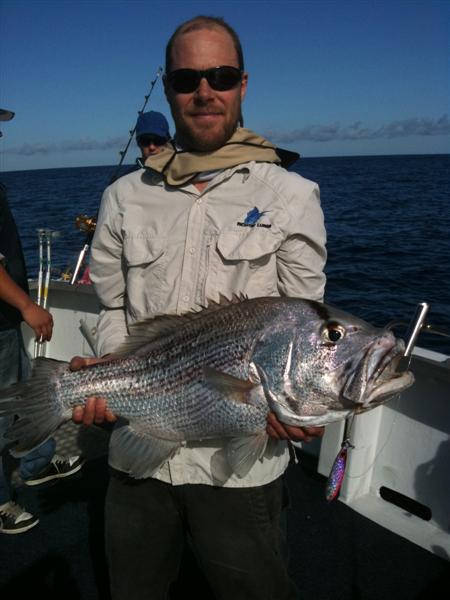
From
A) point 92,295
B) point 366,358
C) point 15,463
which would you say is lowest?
point 15,463

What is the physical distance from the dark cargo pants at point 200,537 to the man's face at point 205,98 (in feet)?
5.27

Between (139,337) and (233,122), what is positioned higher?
(233,122)

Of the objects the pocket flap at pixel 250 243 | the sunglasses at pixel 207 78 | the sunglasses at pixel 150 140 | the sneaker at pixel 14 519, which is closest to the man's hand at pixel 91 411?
the pocket flap at pixel 250 243

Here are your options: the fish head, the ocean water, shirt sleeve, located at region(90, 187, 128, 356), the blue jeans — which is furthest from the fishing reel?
the fish head

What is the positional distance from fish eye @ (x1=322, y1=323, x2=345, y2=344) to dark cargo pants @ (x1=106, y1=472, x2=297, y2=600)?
767 mm

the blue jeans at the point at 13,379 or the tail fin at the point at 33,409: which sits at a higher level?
the tail fin at the point at 33,409

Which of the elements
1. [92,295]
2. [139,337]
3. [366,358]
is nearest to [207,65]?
[139,337]

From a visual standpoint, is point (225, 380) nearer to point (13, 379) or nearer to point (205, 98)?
point (205, 98)

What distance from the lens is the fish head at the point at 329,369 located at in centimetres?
184

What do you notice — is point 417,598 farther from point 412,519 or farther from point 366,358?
point 366,358

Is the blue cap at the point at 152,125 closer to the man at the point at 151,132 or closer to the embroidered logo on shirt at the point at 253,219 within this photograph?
the man at the point at 151,132

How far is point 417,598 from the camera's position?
308 cm

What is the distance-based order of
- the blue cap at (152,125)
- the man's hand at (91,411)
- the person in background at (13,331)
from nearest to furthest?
the man's hand at (91,411)
the person in background at (13,331)
the blue cap at (152,125)

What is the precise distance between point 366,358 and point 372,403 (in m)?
0.17
